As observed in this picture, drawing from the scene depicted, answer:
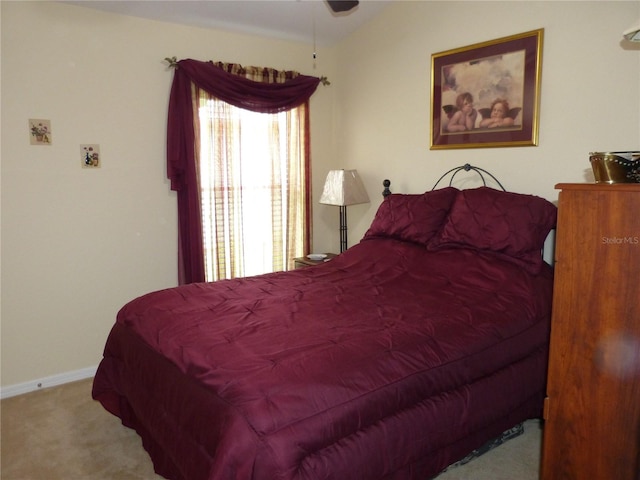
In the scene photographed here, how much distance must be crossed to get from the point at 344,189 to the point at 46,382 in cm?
243

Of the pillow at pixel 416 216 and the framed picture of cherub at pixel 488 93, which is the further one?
the pillow at pixel 416 216

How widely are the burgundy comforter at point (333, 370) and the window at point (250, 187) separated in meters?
1.04

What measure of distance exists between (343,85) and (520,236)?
Result: 2265mm

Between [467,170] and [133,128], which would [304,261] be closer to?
[467,170]

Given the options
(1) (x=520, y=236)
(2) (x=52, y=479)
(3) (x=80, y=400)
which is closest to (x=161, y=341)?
(2) (x=52, y=479)

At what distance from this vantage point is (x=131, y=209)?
10.8 feet

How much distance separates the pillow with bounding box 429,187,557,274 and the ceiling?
176cm

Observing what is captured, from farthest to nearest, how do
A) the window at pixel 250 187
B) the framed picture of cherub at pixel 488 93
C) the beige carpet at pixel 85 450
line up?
1. the window at pixel 250 187
2. the framed picture of cherub at pixel 488 93
3. the beige carpet at pixel 85 450

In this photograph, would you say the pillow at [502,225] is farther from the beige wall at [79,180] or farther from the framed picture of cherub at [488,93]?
the beige wall at [79,180]

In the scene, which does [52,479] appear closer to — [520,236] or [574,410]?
[574,410]

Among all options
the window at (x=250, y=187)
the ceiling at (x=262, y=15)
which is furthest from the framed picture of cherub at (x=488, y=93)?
the window at (x=250, y=187)

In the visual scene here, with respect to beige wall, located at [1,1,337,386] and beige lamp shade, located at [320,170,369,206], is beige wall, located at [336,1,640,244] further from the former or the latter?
beige wall, located at [1,1,337,386]

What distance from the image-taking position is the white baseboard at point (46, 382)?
2.92m

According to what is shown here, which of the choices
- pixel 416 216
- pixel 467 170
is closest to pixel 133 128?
pixel 416 216
